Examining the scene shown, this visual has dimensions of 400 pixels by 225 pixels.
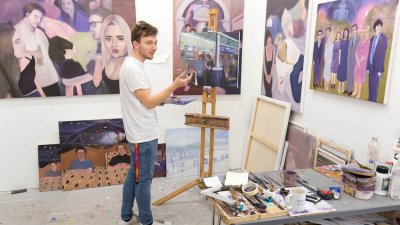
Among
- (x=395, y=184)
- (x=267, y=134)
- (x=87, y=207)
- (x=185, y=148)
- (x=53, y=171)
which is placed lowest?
(x=87, y=207)

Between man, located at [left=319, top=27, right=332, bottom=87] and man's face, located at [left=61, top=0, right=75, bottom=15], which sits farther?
man's face, located at [left=61, top=0, right=75, bottom=15]

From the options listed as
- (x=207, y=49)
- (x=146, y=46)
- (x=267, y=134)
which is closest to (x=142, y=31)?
(x=146, y=46)

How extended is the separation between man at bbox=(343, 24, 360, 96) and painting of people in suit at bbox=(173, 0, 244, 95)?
101cm

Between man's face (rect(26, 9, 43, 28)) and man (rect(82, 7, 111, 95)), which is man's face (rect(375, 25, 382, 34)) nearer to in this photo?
man (rect(82, 7, 111, 95))

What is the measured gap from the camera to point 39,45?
9.70ft

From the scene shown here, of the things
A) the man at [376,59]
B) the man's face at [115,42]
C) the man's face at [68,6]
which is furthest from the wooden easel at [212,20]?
the man's face at [68,6]

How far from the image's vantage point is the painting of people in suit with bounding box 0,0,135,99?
9.46 ft

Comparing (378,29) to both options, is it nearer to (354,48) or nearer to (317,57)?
(354,48)

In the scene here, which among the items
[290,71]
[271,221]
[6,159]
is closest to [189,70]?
[290,71]

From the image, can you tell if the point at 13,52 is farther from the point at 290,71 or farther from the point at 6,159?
the point at 290,71

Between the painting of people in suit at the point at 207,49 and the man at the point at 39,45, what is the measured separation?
3.80ft

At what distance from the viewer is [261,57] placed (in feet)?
11.5

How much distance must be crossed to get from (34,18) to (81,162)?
139 centimetres

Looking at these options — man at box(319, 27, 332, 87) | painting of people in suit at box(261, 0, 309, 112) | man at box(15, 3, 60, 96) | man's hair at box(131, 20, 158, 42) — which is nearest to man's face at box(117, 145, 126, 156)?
man at box(15, 3, 60, 96)
